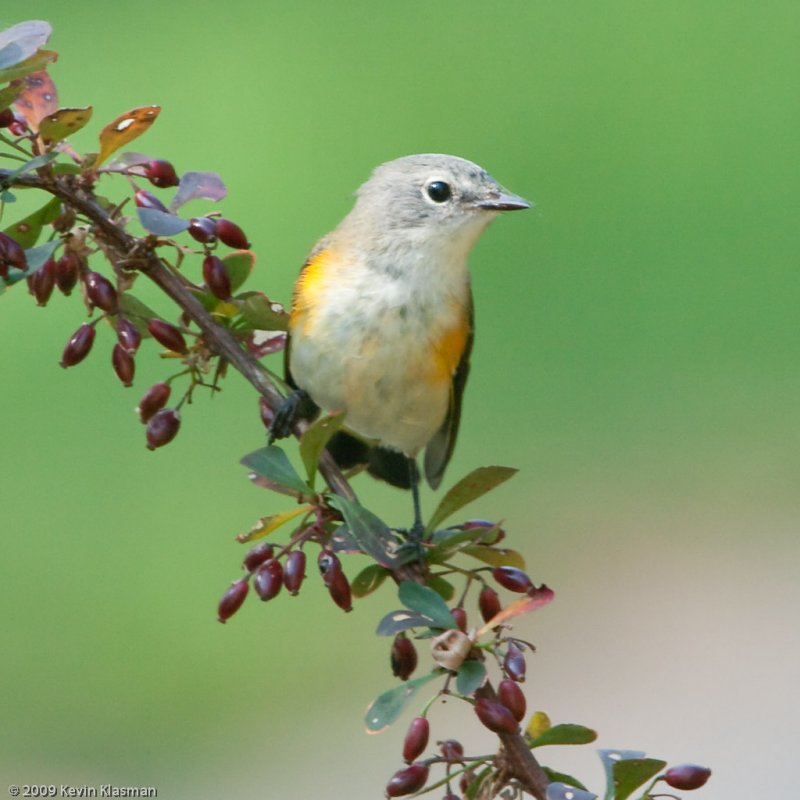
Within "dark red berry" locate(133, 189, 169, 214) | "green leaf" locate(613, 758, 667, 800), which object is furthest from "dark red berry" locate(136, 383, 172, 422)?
"green leaf" locate(613, 758, 667, 800)

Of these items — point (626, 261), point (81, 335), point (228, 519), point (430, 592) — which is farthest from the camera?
point (626, 261)

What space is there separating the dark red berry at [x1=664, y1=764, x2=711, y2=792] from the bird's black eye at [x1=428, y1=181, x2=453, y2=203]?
81.3 inches

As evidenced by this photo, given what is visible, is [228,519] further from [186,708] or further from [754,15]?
[754,15]

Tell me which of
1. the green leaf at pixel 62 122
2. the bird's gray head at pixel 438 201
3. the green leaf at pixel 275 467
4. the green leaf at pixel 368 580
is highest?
the bird's gray head at pixel 438 201

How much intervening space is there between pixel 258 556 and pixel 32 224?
62 cm

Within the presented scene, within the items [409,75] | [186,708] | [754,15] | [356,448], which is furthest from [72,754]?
[754,15]

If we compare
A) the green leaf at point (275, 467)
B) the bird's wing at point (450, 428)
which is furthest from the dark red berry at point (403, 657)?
the bird's wing at point (450, 428)

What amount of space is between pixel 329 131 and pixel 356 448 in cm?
472

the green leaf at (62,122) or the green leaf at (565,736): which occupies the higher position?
the green leaf at (62,122)

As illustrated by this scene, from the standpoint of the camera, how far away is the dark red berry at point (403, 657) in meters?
1.98

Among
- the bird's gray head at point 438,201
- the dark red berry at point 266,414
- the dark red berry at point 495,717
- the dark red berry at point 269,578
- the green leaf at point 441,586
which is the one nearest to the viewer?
the dark red berry at point 495,717

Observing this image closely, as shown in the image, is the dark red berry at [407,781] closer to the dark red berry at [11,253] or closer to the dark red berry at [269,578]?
the dark red berry at [269,578]

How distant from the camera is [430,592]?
1.92 metres

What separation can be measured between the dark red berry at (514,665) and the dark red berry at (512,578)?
11cm
